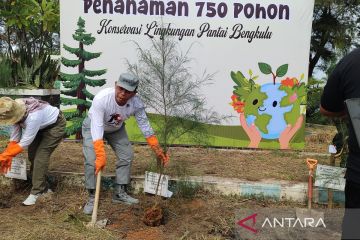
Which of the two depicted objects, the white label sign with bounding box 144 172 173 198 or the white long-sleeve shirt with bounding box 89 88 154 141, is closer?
the white long-sleeve shirt with bounding box 89 88 154 141

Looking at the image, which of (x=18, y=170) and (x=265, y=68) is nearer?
(x=18, y=170)

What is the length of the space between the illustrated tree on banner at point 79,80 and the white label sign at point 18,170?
77.4 inches

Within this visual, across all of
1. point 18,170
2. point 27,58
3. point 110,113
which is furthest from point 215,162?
point 27,58

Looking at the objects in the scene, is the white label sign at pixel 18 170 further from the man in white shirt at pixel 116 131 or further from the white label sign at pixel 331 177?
the white label sign at pixel 331 177

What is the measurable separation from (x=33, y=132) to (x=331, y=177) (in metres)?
3.33

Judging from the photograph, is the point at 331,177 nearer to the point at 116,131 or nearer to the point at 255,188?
the point at 255,188

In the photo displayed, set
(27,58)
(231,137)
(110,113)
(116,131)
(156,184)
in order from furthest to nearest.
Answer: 1. (27,58)
2. (231,137)
3. (116,131)
4. (156,184)
5. (110,113)

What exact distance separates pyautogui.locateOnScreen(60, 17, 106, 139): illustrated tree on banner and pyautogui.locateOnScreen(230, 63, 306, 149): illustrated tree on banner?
2461mm

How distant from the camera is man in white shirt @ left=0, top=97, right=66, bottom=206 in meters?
4.77

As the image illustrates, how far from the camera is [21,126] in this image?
4988 millimetres

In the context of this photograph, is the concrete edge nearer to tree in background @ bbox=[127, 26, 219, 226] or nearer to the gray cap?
tree in background @ bbox=[127, 26, 219, 226]

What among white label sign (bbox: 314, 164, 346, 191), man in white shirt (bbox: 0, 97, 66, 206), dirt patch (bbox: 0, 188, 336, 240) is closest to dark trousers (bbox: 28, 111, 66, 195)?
man in white shirt (bbox: 0, 97, 66, 206)

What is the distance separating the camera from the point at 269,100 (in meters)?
7.62

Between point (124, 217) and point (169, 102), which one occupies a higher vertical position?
point (169, 102)
